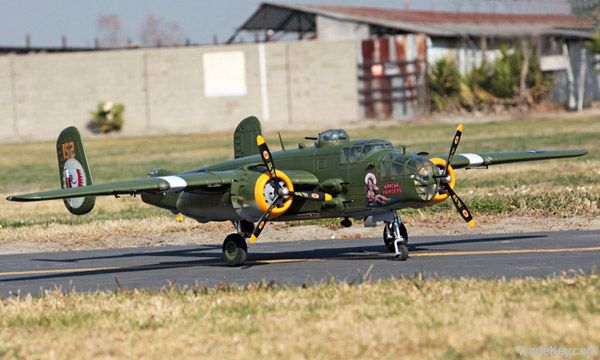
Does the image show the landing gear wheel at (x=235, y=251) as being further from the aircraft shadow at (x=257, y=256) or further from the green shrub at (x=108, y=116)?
the green shrub at (x=108, y=116)

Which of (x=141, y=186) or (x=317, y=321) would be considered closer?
(x=317, y=321)

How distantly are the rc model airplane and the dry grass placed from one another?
3.39 metres

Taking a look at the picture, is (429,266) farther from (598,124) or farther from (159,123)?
(159,123)

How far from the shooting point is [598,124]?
7300cm

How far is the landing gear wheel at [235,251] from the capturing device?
21.8 m

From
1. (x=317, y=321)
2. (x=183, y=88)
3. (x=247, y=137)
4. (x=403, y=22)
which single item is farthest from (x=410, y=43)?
(x=317, y=321)

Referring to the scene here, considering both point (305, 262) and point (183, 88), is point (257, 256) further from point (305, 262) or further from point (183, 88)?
point (183, 88)

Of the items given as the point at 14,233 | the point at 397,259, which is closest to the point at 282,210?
the point at 397,259

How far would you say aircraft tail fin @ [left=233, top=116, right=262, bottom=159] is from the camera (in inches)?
963

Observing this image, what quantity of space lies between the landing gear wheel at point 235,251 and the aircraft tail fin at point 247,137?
297cm

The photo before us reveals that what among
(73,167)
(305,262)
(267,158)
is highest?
(267,158)

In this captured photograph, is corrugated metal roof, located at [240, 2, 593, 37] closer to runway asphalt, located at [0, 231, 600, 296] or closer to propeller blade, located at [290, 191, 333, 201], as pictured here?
runway asphalt, located at [0, 231, 600, 296]

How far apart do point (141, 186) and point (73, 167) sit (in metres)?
4.59

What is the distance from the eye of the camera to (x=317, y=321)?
46.6 ft
